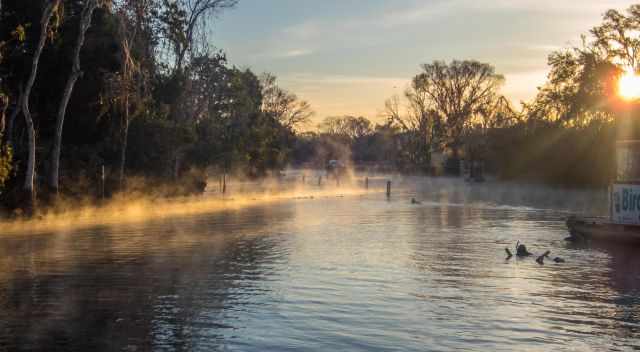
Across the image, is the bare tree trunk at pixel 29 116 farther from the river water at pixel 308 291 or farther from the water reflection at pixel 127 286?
the water reflection at pixel 127 286

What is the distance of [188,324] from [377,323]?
9.60 ft

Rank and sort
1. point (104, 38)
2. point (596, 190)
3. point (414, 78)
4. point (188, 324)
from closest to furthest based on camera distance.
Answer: point (188, 324)
point (104, 38)
point (596, 190)
point (414, 78)

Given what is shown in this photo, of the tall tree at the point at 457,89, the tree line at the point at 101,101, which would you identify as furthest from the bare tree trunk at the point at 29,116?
the tall tree at the point at 457,89

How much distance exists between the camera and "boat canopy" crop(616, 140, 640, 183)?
24.5m

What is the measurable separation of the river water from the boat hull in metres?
0.66

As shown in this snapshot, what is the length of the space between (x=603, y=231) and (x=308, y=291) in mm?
13214

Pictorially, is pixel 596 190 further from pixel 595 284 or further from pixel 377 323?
pixel 377 323

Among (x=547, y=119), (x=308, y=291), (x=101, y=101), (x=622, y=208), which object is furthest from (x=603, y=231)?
(x=547, y=119)

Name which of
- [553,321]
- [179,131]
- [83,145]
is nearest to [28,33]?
[83,145]

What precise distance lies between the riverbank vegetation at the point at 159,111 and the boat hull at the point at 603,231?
1901cm

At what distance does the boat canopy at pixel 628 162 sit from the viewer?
24.5m

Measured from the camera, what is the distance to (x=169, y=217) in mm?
34250

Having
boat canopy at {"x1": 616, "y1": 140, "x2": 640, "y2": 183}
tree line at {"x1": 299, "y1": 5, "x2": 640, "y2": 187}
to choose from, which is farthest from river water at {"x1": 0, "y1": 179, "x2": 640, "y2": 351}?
tree line at {"x1": 299, "y1": 5, "x2": 640, "y2": 187}

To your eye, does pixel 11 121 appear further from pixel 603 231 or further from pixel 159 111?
pixel 603 231
